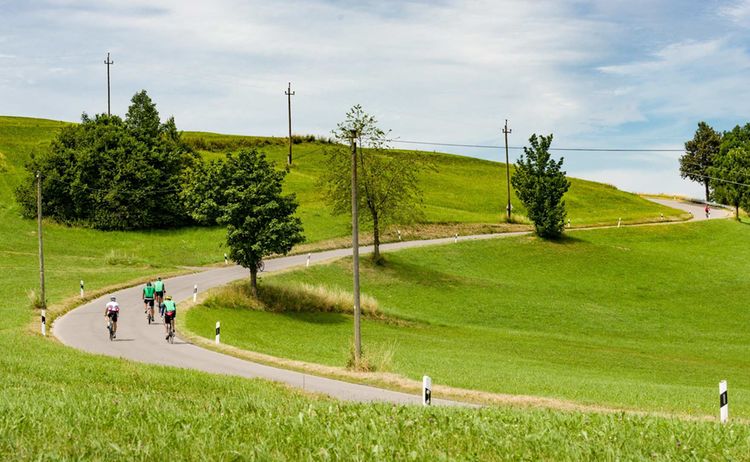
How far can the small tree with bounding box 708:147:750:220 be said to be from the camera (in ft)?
338

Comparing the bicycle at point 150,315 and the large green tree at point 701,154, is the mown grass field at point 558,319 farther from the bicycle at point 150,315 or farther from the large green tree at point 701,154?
the large green tree at point 701,154

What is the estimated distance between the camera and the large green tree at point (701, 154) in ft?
468

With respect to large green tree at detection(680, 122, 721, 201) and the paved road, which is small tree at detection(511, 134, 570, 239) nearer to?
the paved road

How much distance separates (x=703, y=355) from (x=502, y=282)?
27.2 metres

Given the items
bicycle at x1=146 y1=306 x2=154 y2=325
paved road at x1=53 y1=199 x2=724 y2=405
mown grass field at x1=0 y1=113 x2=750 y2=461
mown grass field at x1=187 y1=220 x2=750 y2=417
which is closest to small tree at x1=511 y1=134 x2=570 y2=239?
mown grass field at x1=187 y1=220 x2=750 y2=417

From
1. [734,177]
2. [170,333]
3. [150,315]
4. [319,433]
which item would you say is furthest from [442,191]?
[319,433]

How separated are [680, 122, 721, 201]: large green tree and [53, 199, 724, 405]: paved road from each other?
361 feet

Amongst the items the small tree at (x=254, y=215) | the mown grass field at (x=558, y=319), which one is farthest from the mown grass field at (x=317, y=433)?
the small tree at (x=254, y=215)

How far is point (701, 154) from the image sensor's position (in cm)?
14362

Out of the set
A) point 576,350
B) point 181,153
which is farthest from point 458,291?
point 181,153

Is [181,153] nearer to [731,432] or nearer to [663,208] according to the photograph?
[663,208]

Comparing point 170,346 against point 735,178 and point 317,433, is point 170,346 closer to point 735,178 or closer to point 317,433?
point 317,433

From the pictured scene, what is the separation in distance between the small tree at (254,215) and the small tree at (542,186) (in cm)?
3707

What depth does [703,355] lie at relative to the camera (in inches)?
1629
